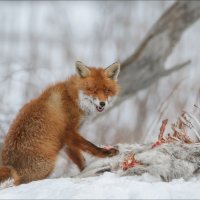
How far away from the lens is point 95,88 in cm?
464

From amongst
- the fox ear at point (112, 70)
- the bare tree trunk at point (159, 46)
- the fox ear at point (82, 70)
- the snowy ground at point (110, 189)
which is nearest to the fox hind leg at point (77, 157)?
the fox ear at point (82, 70)

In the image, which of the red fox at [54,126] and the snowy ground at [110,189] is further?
the red fox at [54,126]

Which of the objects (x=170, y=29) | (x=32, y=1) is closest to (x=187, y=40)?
(x=170, y=29)

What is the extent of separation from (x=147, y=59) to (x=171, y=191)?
4.44 meters

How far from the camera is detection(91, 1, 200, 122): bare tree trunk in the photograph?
23.7 feet

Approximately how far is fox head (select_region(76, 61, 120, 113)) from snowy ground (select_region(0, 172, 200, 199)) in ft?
4.47

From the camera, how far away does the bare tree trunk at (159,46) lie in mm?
7234

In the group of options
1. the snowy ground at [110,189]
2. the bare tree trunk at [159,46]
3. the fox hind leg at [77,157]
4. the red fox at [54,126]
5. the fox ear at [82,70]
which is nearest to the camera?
the snowy ground at [110,189]

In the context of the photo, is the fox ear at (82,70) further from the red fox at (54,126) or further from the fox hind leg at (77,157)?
the fox hind leg at (77,157)

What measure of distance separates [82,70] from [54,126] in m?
0.70

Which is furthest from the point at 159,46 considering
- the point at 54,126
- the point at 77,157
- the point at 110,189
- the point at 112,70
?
the point at 110,189

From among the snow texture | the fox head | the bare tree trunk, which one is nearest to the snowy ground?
the snow texture

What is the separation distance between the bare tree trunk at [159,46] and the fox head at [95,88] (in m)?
2.44

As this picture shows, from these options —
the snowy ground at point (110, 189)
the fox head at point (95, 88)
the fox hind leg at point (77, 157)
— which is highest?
the fox head at point (95, 88)
